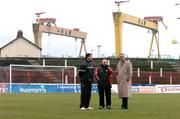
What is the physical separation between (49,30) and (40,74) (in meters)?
45.8

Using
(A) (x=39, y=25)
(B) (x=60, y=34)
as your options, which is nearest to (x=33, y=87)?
(A) (x=39, y=25)

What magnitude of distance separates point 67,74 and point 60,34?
49.2 metres

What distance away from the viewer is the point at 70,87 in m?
55.3

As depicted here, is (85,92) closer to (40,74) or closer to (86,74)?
(86,74)

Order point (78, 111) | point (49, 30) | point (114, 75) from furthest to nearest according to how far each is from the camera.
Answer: point (49, 30)
point (114, 75)
point (78, 111)

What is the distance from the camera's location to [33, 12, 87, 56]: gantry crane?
101562mm

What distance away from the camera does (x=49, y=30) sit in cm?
10562

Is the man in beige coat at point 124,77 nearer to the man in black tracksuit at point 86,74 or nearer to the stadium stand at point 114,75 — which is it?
the man in black tracksuit at point 86,74

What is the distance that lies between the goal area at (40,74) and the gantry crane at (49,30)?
125ft

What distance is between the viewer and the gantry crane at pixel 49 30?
333ft

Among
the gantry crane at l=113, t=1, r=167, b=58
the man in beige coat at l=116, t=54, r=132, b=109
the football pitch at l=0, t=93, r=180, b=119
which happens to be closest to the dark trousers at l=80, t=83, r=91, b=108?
the football pitch at l=0, t=93, r=180, b=119

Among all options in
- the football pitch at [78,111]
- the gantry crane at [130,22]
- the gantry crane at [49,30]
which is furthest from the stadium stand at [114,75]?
the football pitch at [78,111]

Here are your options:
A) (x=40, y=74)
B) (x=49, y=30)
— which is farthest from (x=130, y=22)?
(x=40, y=74)

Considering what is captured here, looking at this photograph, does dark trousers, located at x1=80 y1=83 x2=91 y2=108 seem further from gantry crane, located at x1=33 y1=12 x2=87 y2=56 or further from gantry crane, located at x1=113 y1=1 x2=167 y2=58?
gantry crane, located at x1=33 y1=12 x2=87 y2=56
